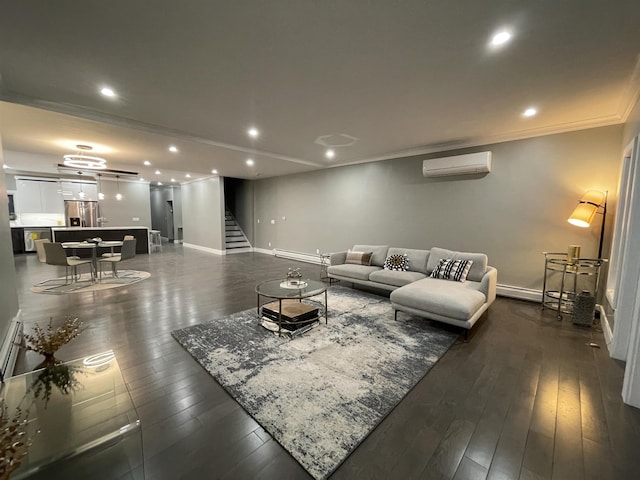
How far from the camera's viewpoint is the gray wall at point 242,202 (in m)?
9.96

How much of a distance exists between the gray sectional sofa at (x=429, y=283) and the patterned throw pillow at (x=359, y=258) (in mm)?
95

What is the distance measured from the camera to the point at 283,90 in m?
2.88

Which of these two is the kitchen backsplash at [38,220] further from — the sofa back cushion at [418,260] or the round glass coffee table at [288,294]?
the sofa back cushion at [418,260]

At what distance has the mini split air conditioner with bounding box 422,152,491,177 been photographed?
4.43 metres

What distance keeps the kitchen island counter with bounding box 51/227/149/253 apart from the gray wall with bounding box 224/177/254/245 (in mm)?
3179

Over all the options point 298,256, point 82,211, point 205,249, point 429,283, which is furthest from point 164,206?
point 429,283

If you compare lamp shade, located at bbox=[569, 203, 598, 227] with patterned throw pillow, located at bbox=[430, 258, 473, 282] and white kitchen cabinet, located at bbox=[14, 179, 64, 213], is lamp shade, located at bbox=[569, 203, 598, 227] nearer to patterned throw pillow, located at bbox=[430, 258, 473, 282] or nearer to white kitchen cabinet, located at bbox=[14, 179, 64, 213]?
patterned throw pillow, located at bbox=[430, 258, 473, 282]

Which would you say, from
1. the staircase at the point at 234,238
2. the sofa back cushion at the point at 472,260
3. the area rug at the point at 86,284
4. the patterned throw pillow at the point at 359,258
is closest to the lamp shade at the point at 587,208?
the sofa back cushion at the point at 472,260

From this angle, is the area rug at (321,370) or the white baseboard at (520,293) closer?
the area rug at (321,370)

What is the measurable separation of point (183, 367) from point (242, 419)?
0.94 metres

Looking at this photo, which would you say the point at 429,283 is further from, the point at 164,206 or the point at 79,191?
the point at 164,206

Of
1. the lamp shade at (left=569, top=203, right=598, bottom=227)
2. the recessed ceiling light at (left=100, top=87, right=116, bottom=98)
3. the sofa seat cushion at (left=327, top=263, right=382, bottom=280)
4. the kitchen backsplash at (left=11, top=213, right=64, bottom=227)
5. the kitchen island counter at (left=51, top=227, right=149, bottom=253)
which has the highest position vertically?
the recessed ceiling light at (left=100, top=87, right=116, bottom=98)

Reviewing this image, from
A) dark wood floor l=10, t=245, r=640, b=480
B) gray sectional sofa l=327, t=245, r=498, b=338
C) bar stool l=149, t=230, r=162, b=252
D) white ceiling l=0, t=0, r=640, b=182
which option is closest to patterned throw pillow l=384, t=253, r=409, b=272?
gray sectional sofa l=327, t=245, r=498, b=338

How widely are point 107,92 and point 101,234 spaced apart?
6.82 meters
